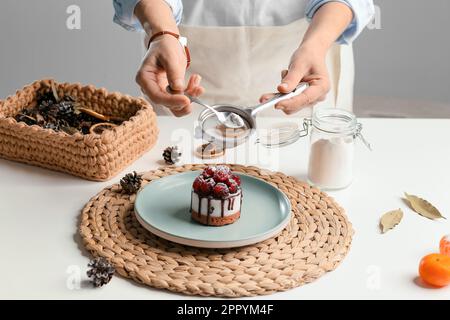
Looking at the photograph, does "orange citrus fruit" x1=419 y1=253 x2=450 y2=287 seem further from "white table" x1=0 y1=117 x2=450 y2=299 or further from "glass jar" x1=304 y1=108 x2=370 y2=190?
"glass jar" x1=304 y1=108 x2=370 y2=190

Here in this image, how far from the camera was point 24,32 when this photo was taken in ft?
8.95

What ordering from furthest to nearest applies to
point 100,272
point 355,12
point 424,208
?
point 355,12 < point 424,208 < point 100,272

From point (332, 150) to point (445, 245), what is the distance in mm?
279

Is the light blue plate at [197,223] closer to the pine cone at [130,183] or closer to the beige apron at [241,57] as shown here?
the pine cone at [130,183]

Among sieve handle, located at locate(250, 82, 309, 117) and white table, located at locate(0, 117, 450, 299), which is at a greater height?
sieve handle, located at locate(250, 82, 309, 117)

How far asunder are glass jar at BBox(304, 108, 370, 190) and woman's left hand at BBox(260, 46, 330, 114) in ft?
0.11

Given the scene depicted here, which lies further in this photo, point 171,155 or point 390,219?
point 171,155

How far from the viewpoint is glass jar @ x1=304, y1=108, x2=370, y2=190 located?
1.28 metres

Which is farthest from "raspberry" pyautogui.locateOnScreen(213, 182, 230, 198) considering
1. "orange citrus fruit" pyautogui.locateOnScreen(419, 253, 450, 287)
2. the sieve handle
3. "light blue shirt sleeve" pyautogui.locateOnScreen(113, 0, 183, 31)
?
"light blue shirt sleeve" pyautogui.locateOnScreen(113, 0, 183, 31)

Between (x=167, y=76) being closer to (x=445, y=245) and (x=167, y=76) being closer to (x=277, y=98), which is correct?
(x=277, y=98)

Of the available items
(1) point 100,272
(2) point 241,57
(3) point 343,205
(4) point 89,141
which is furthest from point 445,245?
(2) point 241,57

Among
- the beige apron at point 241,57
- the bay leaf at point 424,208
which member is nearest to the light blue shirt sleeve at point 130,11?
the beige apron at point 241,57

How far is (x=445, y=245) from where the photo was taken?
108 cm
